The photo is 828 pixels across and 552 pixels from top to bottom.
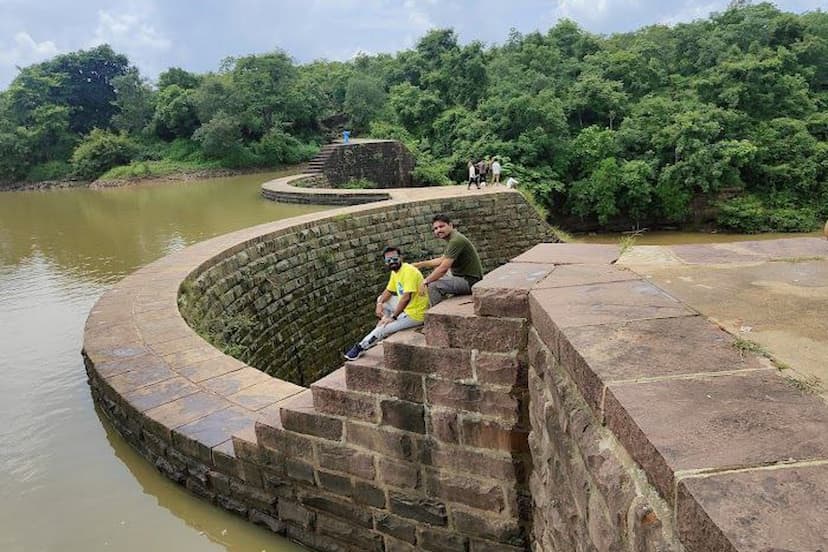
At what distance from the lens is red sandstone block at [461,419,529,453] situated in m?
Result: 3.21

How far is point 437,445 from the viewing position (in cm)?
346

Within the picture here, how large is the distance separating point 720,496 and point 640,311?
135 cm

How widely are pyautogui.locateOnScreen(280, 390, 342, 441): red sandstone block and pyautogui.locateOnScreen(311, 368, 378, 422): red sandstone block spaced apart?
→ 54 mm

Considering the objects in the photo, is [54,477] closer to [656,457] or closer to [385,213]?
[656,457]

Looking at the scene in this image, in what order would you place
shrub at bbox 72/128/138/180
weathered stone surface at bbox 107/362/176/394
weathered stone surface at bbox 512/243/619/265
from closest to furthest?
weathered stone surface at bbox 512/243/619/265 < weathered stone surface at bbox 107/362/176/394 < shrub at bbox 72/128/138/180

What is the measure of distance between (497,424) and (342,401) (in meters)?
0.99

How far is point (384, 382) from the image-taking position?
3521mm

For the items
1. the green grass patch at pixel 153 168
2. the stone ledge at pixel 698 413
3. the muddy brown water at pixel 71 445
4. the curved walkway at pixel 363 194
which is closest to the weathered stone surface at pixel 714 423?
the stone ledge at pixel 698 413

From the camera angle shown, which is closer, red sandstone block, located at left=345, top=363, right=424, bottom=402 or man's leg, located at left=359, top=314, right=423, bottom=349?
red sandstone block, located at left=345, top=363, right=424, bottom=402

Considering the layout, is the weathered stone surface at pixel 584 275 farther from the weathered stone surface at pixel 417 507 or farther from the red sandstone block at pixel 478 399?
the weathered stone surface at pixel 417 507

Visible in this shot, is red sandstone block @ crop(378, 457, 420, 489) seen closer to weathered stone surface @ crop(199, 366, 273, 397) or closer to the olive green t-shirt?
the olive green t-shirt

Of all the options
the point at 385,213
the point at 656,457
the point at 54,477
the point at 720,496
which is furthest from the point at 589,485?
the point at 385,213

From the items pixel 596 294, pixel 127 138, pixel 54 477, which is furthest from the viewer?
pixel 127 138

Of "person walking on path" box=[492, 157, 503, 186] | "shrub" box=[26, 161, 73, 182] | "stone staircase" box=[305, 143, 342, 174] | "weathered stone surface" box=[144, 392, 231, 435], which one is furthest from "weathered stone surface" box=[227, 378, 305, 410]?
"shrub" box=[26, 161, 73, 182]
